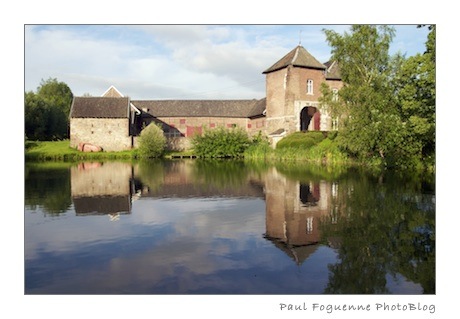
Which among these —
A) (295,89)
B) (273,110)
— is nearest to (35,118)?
(273,110)

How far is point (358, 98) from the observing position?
3014 centimetres

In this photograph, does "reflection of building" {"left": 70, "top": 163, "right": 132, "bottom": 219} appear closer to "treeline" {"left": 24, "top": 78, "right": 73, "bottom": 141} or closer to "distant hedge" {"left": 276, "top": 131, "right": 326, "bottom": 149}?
"distant hedge" {"left": 276, "top": 131, "right": 326, "bottom": 149}

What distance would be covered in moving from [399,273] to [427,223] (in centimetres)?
420

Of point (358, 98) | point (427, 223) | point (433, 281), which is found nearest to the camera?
point (433, 281)

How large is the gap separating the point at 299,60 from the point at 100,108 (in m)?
22.7

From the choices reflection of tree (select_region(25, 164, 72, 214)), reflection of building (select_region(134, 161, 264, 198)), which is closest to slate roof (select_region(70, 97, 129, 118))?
reflection of building (select_region(134, 161, 264, 198))

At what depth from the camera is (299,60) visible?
4684cm

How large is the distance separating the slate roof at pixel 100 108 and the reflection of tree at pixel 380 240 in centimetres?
3871

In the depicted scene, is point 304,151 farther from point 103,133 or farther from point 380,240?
point 380,240

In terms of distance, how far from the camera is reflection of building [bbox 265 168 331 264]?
9.08 metres

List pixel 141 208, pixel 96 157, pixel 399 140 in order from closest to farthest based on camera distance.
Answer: pixel 141 208, pixel 399 140, pixel 96 157
